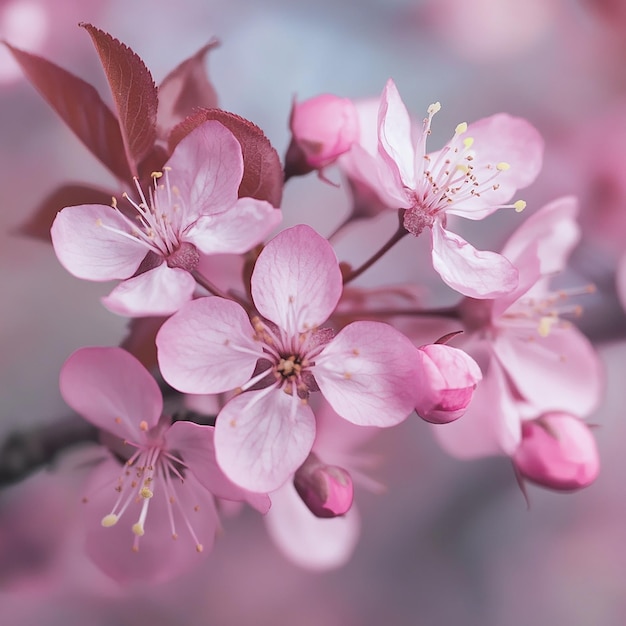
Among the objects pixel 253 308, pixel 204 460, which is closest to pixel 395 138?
pixel 253 308

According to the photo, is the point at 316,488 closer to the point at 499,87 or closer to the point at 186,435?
the point at 186,435

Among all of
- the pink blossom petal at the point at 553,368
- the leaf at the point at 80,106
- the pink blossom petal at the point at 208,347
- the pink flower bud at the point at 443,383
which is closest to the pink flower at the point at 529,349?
the pink blossom petal at the point at 553,368

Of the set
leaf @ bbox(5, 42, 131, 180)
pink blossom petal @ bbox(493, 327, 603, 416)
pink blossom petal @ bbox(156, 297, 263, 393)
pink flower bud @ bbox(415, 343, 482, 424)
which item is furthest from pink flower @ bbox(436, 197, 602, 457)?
leaf @ bbox(5, 42, 131, 180)

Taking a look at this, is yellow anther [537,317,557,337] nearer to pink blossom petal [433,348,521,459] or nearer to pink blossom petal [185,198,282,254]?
pink blossom petal [433,348,521,459]

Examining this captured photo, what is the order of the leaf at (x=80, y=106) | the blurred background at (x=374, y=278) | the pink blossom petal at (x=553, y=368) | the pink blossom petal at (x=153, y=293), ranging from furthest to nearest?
the blurred background at (x=374, y=278) < the pink blossom petal at (x=553, y=368) < the leaf at (x=80, y=106) < the pink blossom petal at (x=153, y=293)

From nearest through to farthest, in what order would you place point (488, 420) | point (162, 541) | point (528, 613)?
point (162, 541) → point (488, 420) → point (528, 613)

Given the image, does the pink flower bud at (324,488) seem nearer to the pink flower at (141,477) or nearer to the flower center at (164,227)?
the pink flower at (141,477)

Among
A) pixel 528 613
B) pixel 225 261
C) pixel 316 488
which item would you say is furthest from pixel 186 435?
pixel 528 613
